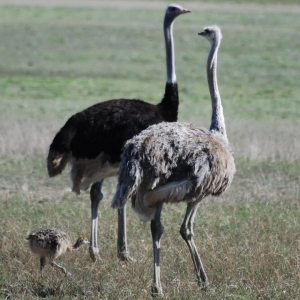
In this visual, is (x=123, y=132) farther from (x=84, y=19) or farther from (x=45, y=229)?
(x=84, y=19)

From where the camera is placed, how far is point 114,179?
412 inches

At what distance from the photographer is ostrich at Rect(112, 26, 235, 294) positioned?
6.01m

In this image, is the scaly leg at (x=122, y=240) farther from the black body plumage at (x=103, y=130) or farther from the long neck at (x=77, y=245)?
the black body plumage at (x=103, y=130)

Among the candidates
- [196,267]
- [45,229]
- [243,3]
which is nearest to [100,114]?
[45,229]

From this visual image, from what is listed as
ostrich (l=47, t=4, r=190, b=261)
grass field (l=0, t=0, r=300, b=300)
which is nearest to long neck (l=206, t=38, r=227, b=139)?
ostrich (l=47, t=4, r=190, b=261)

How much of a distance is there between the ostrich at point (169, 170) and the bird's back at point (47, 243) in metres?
0.68

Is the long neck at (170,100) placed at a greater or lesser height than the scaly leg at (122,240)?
greater

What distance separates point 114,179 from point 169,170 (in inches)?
174

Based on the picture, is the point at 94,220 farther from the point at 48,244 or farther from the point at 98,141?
the point at 48,244

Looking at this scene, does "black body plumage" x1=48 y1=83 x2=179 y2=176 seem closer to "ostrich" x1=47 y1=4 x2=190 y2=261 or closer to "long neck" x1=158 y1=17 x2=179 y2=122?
"ostrich" x1=47 y1=4 x2=190 y2=261

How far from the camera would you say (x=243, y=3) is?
54500mm

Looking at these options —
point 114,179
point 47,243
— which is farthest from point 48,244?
point 114,179

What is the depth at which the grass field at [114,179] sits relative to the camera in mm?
6379

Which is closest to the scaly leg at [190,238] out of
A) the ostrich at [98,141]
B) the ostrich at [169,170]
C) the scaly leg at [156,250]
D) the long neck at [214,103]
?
the ostrich at [169,170]
